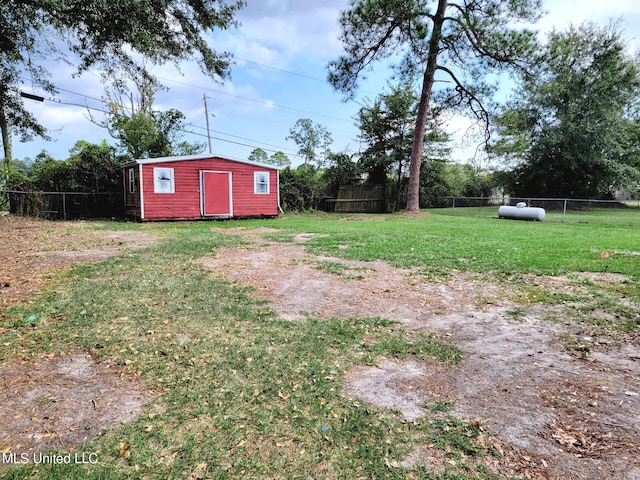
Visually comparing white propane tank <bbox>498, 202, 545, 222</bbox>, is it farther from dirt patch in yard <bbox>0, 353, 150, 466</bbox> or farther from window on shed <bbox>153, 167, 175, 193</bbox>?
dirt patch in yard <bbox>0, 353, 150, 466</bbox>

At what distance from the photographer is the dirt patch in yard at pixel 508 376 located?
166 cm

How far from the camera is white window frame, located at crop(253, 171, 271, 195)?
607 inches

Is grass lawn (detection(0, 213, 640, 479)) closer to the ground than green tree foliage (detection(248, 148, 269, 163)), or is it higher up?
closer to the ground

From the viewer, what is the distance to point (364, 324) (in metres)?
3.25

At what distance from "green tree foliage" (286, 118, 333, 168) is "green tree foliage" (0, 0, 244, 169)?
89.9ft

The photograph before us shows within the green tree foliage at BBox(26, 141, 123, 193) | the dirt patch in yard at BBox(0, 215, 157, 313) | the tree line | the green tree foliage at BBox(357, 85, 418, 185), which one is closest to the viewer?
the dirt patch in yard at BBox(0, 215, 157, 313)

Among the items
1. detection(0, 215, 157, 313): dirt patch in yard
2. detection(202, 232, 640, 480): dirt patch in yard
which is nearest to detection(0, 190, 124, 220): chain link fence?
detection(0, 215, 157, 313): dirt patch in yard

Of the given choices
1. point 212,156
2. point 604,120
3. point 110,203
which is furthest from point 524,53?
point 110,203

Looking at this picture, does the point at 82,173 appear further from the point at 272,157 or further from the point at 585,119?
the point at 585,119

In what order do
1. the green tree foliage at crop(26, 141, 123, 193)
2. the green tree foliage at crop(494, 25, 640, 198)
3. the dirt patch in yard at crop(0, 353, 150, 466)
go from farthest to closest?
1. the green tree foliage at crop(494, 25, 640, 198)
2. the green tree foliage at crop(26, 141, 123, 193)
3. the dirt patch in yard at crop(0, 353, 150, 466)

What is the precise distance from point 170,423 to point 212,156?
13.5 m

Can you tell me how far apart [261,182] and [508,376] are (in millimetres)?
14246

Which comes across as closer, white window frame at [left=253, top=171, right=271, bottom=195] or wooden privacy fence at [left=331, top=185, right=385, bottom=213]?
white window frame at [left=253, top=171, right=271, bottom=195]

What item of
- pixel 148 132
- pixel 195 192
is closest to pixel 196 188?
pixel 195 192
